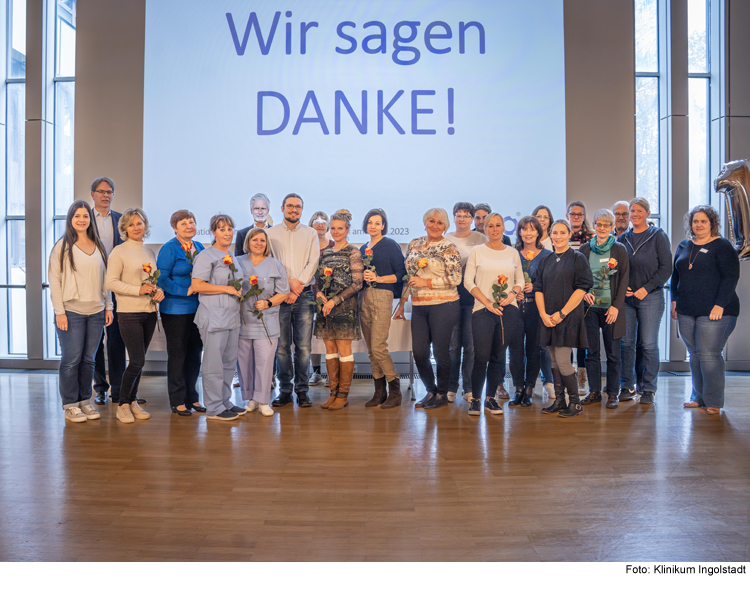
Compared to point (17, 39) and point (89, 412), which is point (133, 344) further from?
point (17, 39)

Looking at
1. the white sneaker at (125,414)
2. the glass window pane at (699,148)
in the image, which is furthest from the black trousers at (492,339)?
the glass window pane at (699,148)

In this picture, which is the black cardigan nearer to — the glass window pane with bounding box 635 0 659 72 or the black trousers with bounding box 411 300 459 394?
the black trousers with bounding box 411 300 459 394

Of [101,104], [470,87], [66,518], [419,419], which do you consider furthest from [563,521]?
[101,104]

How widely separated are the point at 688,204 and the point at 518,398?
362cm

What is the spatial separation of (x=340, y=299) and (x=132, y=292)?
5.26 feet

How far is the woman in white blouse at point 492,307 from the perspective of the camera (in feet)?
14.2

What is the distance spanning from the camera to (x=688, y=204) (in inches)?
255

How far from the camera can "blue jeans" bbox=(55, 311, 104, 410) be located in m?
4.15

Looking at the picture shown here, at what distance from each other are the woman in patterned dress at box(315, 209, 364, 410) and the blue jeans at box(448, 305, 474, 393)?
0.86m

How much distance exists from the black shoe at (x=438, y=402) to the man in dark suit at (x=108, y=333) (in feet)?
8.77

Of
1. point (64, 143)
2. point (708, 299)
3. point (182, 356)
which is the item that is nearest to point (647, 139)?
point (708, 299)

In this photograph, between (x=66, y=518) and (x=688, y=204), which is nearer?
(x=66, y=518)
